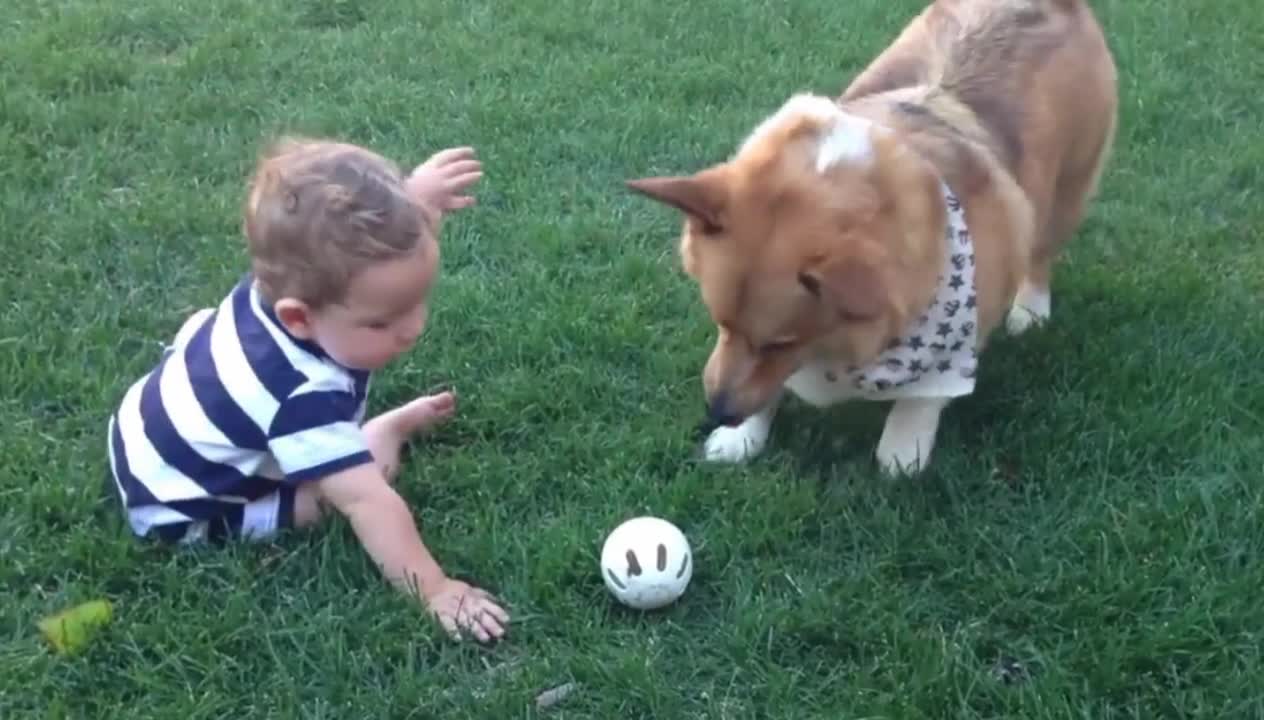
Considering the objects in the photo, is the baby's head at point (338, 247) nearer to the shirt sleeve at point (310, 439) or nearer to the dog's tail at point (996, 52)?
the shirt sleeve at point (310, 439)

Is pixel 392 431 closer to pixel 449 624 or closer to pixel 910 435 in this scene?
pixel 449 624

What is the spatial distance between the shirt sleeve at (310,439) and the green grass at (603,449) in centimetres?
23

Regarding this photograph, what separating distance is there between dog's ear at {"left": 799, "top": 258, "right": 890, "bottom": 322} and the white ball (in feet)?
2.12

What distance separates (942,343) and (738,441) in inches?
23.6

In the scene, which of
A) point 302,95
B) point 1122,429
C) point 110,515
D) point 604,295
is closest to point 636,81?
point 302,95

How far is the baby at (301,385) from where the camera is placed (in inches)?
126

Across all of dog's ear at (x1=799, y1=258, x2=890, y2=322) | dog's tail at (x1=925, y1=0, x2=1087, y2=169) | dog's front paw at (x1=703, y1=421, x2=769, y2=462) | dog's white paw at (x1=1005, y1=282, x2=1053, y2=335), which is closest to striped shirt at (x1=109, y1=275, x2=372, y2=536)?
dog's front paw at (x1=703, y1=421, x2=769, y2=462)

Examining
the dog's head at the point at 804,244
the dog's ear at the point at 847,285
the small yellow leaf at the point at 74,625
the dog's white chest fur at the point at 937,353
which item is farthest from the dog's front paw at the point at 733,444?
the small yellow leaf at the point at 74,625

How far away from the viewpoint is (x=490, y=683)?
311 cm

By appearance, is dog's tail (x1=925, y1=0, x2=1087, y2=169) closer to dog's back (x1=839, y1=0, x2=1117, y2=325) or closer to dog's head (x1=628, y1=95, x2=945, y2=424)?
dog's back (x1=839, y1=0, x2=1117, y2=325)

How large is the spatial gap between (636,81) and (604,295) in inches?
76.4

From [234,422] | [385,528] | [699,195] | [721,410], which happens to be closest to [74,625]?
[234,422]

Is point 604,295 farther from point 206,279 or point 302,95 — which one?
point 302,95

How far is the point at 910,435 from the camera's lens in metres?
3.82
